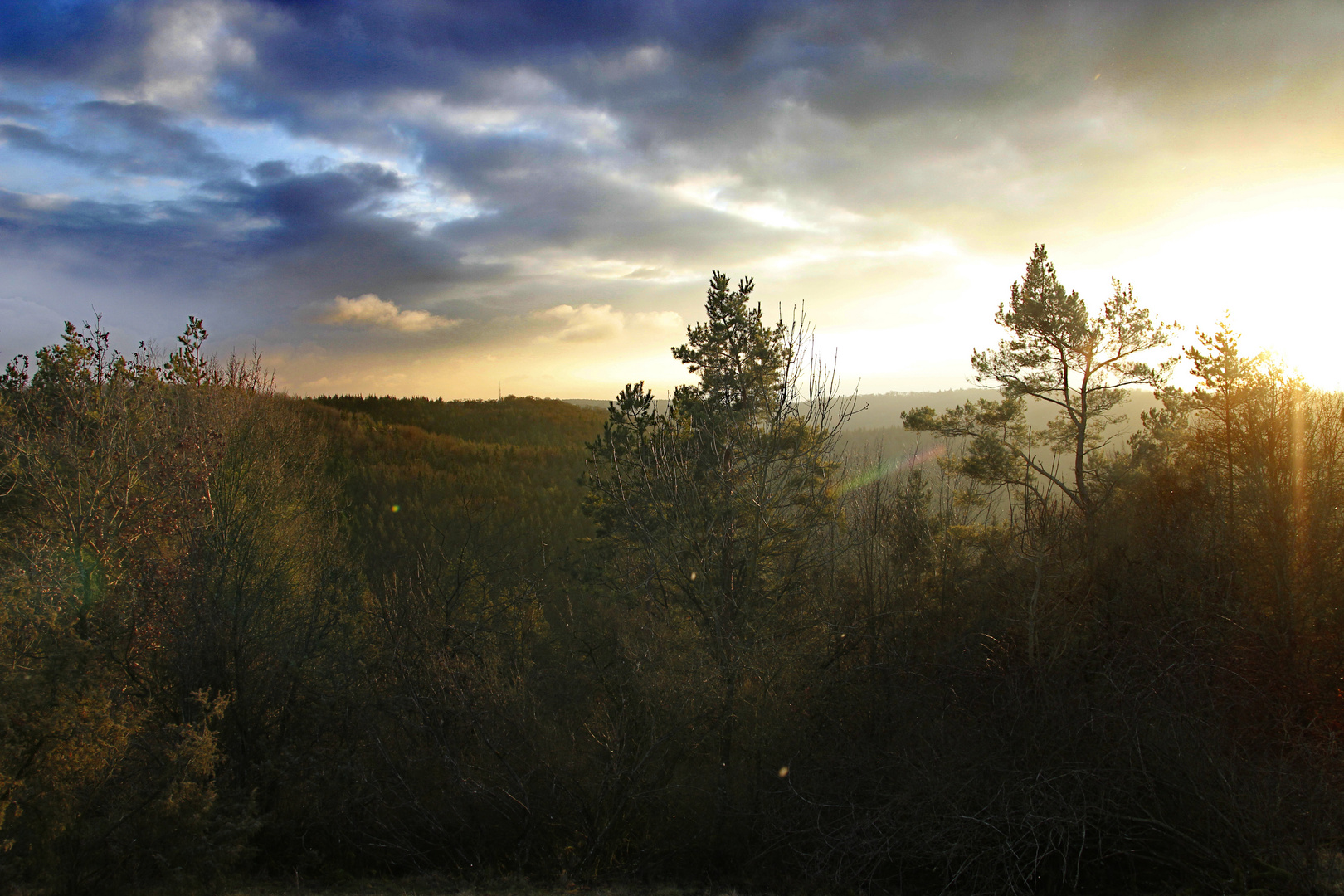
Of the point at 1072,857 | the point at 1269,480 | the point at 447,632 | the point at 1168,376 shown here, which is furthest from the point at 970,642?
the point at 1168,376

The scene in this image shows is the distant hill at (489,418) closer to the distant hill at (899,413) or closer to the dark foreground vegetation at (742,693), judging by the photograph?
the distant hill at (899,413)

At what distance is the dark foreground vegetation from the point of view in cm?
850

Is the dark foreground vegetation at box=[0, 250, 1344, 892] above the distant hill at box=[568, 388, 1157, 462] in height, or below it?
below

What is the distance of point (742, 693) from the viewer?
1105 centimetres

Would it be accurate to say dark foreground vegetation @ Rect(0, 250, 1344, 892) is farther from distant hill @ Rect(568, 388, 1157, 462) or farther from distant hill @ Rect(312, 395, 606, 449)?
distant hill @ Rect(312, 395, 606, 449)

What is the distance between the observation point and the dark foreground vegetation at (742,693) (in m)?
8.50

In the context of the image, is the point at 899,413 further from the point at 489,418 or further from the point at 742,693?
the point at 742,693

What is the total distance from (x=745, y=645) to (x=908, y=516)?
6.36 meters

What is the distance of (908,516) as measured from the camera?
15469mm

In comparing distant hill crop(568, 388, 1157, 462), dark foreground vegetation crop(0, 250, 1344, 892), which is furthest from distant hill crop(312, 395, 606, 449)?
dark foreground vegetation crop(0, 250, 1344, 892)

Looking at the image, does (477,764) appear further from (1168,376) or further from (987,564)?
(1168,376)

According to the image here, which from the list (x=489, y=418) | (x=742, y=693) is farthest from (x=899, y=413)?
(x=742, y=693)

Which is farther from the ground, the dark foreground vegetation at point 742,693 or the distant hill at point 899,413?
the distant hill at point 899,413

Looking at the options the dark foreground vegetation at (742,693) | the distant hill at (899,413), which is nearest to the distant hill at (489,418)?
the distant hill at (899,413)
